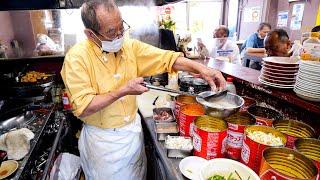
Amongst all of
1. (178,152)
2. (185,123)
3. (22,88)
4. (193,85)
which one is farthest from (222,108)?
(22,88)

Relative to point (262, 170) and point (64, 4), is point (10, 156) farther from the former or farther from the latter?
point (64, 4)

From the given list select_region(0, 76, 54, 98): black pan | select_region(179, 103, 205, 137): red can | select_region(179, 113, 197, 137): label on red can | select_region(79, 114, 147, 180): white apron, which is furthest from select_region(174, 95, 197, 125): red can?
select_region(0, 76, 54, 98): black pan

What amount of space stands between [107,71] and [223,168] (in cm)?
101

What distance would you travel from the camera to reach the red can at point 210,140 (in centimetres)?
135

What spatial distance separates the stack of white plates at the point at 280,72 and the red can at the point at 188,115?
0.52 m

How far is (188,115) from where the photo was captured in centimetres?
162

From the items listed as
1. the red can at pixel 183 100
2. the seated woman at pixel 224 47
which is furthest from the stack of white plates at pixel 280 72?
the seated woman at pixel 224 47

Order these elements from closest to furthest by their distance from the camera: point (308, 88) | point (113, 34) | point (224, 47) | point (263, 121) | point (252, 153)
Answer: point (252, 153)
point (308, 88)
point (263, 121)
point (113, 34)
point (224, 47)

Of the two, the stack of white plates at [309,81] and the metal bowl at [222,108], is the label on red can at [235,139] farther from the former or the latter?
the stack of white plates at [309,81]

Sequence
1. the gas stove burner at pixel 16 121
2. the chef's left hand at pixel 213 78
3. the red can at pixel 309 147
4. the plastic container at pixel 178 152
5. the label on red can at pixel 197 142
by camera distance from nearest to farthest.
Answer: the red can at pixel 309 147 → the label on red can at pixel 197 142 → the plastic container at pixel 178 152 → the chef's left hand at pixel 213 78 → the gas stove burner at pixel 16 121

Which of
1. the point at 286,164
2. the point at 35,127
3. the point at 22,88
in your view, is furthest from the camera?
the point at 22,88

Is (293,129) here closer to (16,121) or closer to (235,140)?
(235,140)

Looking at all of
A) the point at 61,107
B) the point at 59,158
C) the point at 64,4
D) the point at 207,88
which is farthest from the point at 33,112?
the point at 207,88

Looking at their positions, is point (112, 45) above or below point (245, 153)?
above
